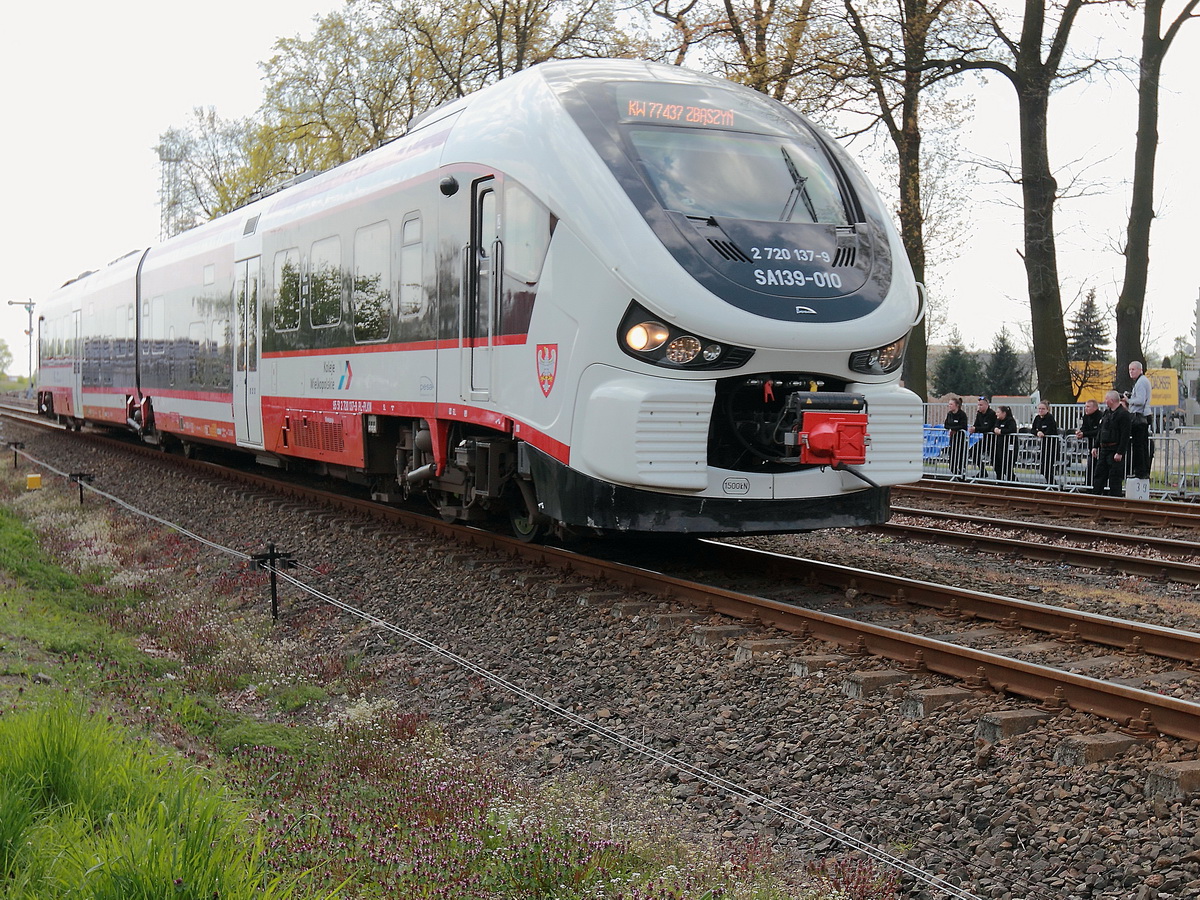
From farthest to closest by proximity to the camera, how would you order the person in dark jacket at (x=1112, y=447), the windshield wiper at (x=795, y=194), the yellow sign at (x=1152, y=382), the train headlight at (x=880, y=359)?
the yellow sign at (x=1152, y=382) → the person in dark jacket at (x=1112, y=447) → the windshield wiper at (x=795, y=194) → the train headlight at (x=880, y=359)

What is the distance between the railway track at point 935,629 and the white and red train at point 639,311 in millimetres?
417

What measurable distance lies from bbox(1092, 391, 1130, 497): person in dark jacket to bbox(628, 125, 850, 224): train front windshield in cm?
835

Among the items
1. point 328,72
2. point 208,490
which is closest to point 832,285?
point 208,490

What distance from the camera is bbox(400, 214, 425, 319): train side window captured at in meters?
9.62

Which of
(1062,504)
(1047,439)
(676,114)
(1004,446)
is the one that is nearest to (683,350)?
(676,114)

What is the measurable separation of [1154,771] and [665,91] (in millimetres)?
5687

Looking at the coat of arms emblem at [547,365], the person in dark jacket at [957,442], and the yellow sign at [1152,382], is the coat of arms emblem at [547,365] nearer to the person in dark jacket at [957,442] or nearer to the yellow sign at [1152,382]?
the person in dark jacket at [957,442]

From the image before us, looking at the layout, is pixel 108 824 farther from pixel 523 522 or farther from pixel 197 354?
pixel 197 354

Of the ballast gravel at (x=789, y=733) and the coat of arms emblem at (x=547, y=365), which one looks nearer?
the ballast gravel at (x=789, y=733)

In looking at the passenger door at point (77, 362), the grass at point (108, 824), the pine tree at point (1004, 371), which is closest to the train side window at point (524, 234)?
the grass at point (108, 824)

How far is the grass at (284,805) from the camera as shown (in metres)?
3.50

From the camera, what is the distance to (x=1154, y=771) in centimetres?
430

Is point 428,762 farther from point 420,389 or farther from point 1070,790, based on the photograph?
point 420,389

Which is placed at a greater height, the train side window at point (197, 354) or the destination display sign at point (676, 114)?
the destination display sign at point (676, 114)
